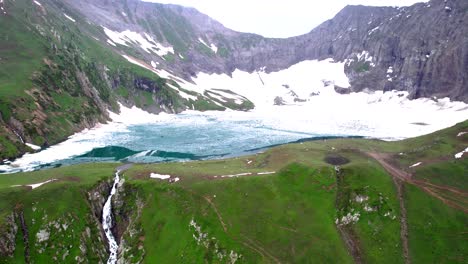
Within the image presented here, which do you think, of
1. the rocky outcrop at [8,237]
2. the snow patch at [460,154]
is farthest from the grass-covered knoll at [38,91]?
the snow patch at [460,154]

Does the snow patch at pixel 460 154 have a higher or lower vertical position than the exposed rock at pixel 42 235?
higher

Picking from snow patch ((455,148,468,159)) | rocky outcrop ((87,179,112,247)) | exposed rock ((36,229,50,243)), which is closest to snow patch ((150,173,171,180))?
rocky outcrop ((87,179,112,247))

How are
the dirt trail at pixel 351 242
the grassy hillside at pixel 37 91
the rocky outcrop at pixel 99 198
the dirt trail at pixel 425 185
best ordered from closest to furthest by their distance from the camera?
1. the dirt trail at pixel 351 242
2. the dirt trail at pixel 425 185
3. the rocky outcrop at pixel 99 198
4. the grassy hillside at pixel 37 91

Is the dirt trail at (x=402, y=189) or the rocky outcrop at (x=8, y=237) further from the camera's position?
the dirt trail at (x=402, y=189)

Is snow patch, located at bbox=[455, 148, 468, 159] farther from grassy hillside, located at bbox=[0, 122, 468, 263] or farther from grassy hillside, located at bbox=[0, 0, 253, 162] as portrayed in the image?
grassy hillside, located at bbox=[0, 0, 253, 162]

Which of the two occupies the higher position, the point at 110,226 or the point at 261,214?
the point at 261,214

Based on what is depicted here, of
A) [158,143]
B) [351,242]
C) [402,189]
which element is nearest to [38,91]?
[158,143]

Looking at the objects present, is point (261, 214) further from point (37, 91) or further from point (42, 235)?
point (37, 91)

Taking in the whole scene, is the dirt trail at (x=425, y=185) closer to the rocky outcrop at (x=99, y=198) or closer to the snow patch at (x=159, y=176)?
the snow patch at (x=159, y=176)

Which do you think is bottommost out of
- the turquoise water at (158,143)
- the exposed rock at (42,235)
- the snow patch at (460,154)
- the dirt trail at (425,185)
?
the turquoise water at (158,143)

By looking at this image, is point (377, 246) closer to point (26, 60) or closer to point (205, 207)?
point (205, 207)
